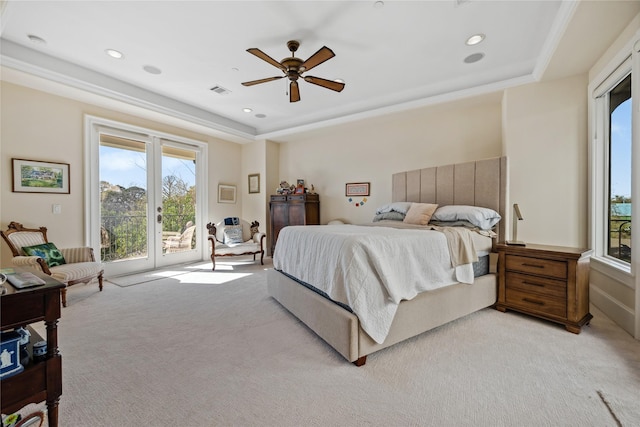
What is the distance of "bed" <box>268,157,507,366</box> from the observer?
6.10 ft

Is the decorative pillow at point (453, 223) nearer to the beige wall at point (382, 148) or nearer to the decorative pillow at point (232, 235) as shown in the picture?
the beige wall at point (382, 148)

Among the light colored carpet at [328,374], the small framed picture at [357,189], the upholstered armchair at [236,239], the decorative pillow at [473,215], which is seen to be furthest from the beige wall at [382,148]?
the light colored carpet at [328,374]

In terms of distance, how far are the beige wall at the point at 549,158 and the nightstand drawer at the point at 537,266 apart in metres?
0.97

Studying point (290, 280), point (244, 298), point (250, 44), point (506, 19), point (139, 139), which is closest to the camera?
point (506, 19)

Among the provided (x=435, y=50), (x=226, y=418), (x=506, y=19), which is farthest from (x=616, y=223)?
(x=226, y=418)

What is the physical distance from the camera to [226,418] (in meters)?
1.39

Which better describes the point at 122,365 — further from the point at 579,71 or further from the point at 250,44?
the point at 579,71

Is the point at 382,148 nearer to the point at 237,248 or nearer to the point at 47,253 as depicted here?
the point at 237,248

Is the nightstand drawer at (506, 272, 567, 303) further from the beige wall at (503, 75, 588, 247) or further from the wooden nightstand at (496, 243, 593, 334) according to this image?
the beige wall at (503, 75, 588, 247)

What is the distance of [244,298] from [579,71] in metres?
4.82

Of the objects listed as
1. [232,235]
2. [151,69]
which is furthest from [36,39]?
[232,235]

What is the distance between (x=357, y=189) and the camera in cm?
521

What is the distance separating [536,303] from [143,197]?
19.2ft

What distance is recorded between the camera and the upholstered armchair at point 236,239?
4.76m
